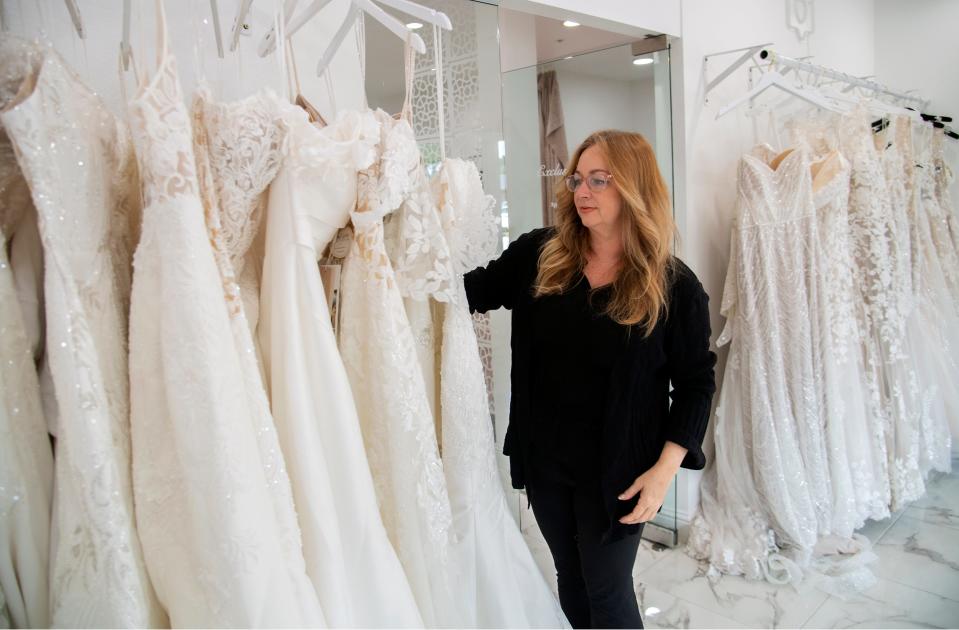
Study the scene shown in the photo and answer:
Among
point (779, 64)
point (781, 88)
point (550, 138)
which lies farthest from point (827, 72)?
point (550, 138)

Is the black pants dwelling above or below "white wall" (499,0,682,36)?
below

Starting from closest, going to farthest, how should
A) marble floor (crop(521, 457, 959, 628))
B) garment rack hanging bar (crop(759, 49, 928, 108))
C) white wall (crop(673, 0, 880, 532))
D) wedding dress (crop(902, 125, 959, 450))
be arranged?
marble floor (crop(521, 457, 959, 628)) → garment rack hanging bar (crop(759, 49, 928, 108)) → white wall (crop(673, 0, 880, 532)) → wedding dress (crop(902, 125, 959, 450))

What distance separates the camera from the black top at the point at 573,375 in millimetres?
1374

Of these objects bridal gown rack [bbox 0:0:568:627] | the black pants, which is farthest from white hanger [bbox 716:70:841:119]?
bridal gown rack [bbox 0:0:568:627]

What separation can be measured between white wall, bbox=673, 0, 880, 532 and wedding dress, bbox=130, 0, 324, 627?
1.89 metres

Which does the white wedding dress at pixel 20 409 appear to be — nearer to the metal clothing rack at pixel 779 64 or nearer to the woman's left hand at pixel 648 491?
the woman's left hand at pixel 648 491

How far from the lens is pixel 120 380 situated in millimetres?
806

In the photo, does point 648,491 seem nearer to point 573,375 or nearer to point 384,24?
point 573,375

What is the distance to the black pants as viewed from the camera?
1.41 m

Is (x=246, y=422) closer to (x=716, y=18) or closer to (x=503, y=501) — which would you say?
(x=503, y=501)

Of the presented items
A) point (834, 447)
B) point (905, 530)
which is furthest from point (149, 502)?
point (905, 530)

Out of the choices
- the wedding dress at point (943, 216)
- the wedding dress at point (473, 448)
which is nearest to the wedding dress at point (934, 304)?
the wedding dress at point (943, 216)

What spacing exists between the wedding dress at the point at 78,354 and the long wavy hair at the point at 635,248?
89cm

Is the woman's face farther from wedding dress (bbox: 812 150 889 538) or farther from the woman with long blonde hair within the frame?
wedding dress (bbox: 812 150 889 538)
